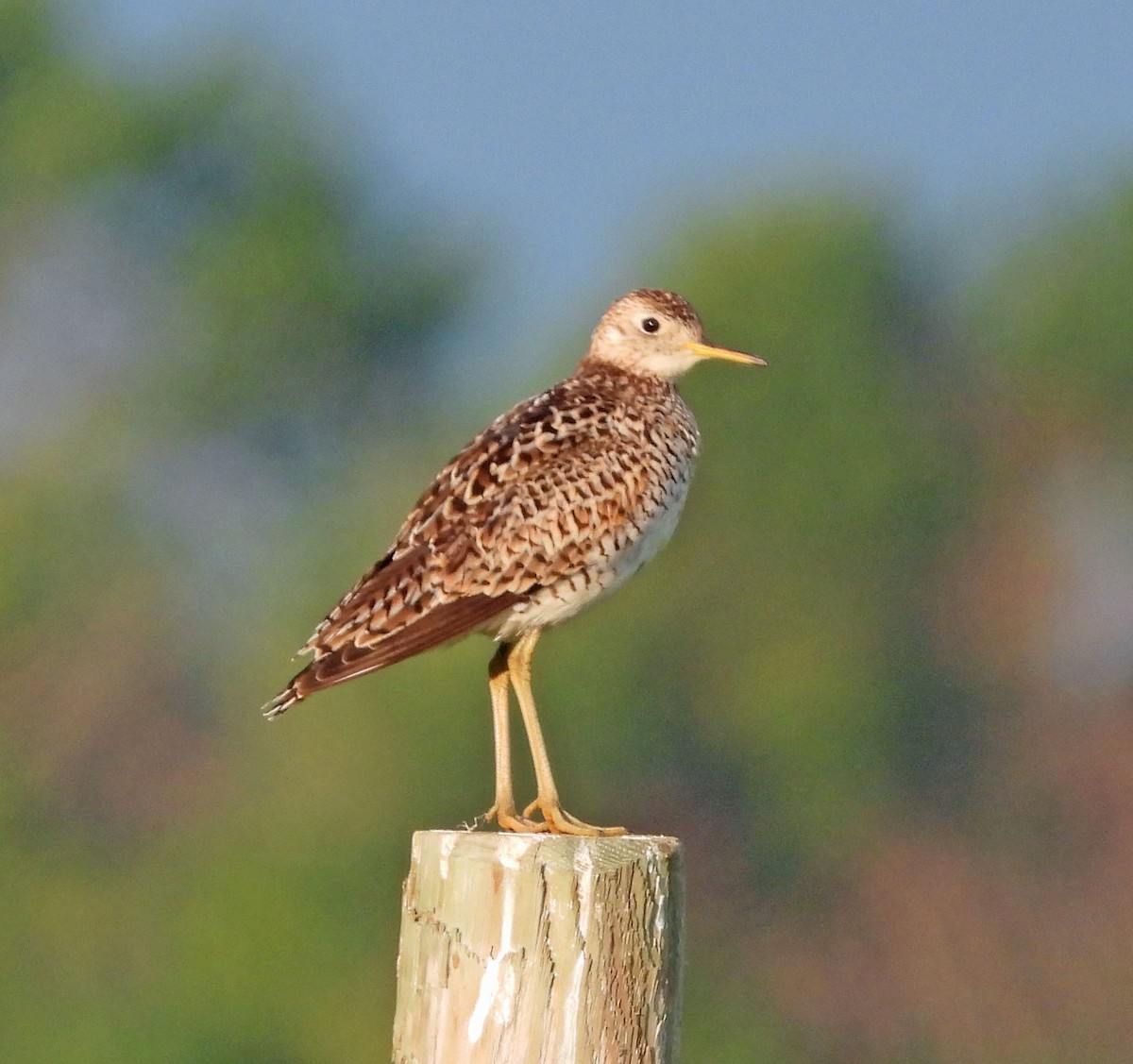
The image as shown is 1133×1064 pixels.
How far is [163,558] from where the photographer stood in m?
72.2

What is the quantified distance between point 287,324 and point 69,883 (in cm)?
1765

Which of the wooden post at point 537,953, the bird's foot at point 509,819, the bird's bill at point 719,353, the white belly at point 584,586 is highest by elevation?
the bird's bill at point 719,353

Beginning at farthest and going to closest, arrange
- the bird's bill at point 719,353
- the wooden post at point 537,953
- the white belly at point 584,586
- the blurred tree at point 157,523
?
the blurred tree at point 157,523 → the bird's bill at point 719,353 → the white belly at point 584,586 → the wooden post at point 537,953

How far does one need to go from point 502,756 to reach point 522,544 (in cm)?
87

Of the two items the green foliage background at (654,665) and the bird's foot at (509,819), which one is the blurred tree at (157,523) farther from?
the bird's foot at (509,819)

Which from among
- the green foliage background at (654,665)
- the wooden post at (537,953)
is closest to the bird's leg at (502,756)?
the wooden post at (537,953)

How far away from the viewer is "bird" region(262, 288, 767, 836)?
12305 mm

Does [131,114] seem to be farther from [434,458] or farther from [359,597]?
[359,597]

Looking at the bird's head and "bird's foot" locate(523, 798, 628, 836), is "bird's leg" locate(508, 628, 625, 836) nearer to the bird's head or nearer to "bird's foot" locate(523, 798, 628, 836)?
"bird's foot" locate(523, 798, 628, 836)

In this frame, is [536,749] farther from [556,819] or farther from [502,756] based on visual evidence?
[556,819]

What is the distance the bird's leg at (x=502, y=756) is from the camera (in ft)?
39.2

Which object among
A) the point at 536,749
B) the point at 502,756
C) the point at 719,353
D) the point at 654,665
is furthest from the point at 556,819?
the point at 654,665

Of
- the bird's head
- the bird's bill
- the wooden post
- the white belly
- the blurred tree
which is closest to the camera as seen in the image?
the wooden post

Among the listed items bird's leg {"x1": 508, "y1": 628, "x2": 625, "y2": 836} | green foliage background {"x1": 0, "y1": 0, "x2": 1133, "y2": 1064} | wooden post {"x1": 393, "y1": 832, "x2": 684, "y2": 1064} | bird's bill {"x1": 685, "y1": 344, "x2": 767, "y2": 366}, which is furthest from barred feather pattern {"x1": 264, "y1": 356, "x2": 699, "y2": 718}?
green foliage background {"x1": 0, "y1": 0, "x2": 1133, "y2": 1064}
